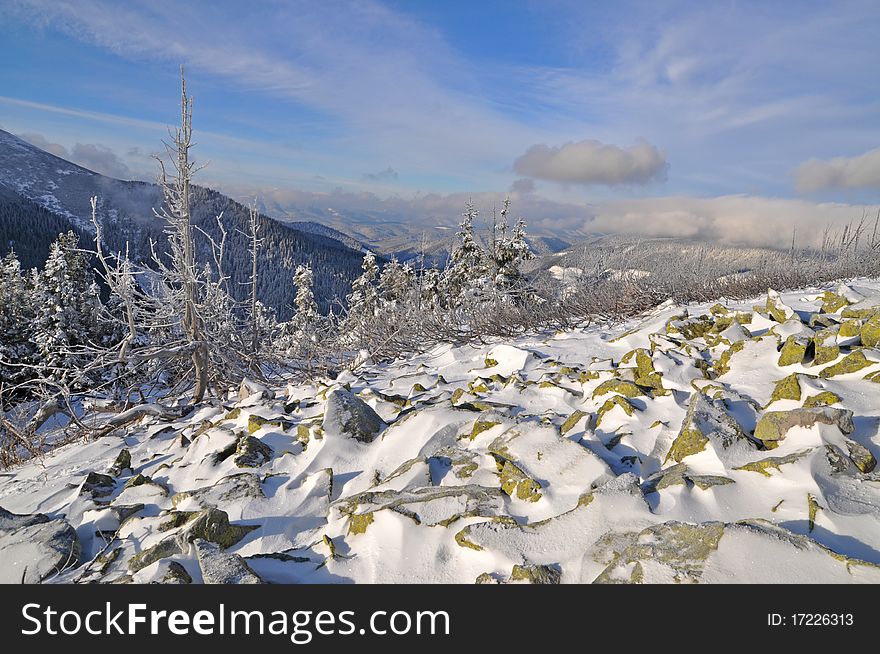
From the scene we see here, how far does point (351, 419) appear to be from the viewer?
394 centimetres

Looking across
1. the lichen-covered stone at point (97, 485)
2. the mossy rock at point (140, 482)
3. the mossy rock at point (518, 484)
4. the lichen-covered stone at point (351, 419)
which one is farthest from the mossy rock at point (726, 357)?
the lichen-covered stone at point (97, 485)

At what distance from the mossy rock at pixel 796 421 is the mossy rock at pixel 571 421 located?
1.14 m

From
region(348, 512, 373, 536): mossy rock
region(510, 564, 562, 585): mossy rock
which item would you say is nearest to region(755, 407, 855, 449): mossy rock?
region(510, 564, 562, 585): mossy rock

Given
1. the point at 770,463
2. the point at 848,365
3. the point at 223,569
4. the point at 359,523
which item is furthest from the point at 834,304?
the point at 223,569

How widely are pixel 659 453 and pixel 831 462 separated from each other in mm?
906

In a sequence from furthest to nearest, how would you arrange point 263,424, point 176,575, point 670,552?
point 263,424, point 176,575, point 670,552

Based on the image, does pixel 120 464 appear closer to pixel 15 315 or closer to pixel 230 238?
pixel 15 315

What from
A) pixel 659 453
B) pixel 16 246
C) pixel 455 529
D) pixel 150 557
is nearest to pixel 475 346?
pixel 659 453

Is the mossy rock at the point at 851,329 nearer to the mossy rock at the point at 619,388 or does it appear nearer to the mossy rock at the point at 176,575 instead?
the mossy rock at the point at 619,388

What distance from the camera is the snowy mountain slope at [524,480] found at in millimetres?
2109

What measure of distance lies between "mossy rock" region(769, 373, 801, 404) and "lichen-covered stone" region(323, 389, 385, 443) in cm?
314

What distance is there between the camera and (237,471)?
363 cm

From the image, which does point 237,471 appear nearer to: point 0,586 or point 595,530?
point 0,586

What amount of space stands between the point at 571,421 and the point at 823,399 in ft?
5.54
